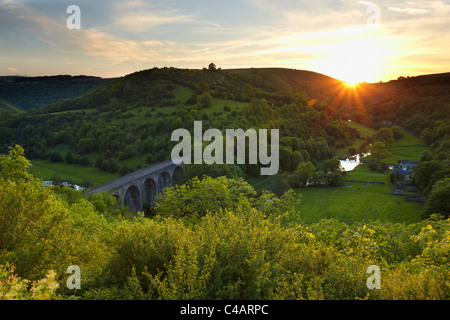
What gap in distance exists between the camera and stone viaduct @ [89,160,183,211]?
52116 mm

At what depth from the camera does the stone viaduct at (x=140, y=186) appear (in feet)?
171

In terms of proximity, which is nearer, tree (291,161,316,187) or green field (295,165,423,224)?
green field (295,165,423,224)

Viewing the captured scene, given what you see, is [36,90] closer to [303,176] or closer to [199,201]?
[303,176]

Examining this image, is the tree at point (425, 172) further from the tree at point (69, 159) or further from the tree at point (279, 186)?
the tree at point (69, 159)

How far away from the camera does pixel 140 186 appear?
58469 millimetres

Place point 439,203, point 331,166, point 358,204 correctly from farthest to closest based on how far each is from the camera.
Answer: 1. point 331,166
2. point 358,204
3. point 439,203

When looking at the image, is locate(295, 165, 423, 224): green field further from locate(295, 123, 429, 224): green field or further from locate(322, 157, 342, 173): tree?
locate(322, 157, 342, 173): tree

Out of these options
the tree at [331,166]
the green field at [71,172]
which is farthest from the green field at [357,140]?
the green field at [71,172]

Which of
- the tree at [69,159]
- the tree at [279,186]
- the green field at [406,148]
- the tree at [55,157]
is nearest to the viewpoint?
the tree at [279,186]

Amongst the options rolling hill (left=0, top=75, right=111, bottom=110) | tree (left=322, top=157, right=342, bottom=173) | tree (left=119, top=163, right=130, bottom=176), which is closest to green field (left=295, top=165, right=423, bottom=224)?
tree (left=322, top=157, right=342, bottom=173)

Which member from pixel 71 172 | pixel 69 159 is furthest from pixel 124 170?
pixel 69 159

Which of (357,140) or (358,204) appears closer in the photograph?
(358,204)

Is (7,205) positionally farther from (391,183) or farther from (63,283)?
(391,183)
